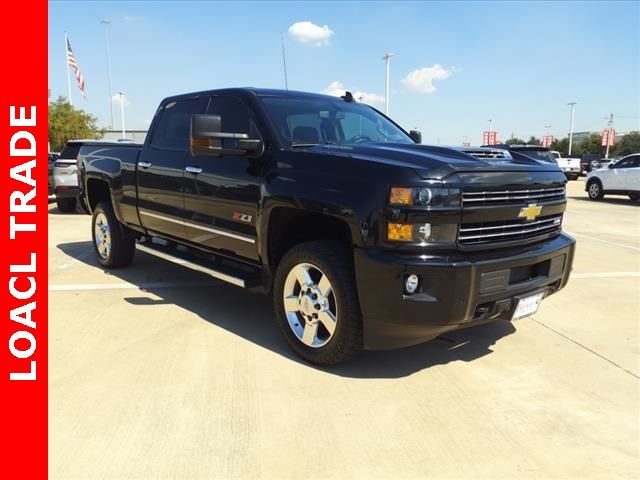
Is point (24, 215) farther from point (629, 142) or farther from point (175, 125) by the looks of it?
point (629, 142)

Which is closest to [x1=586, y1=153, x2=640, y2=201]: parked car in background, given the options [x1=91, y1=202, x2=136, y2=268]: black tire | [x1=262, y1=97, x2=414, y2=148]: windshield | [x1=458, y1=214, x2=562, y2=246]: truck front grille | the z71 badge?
[x1=262, y1=97, x2=414, y2=148]: windshield

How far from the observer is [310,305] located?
358 centimetres

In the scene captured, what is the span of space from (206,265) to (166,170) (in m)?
1.07

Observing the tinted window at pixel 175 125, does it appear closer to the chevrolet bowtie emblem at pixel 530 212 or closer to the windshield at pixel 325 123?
the windshield at pixel 325 123

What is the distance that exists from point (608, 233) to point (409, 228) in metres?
8.82

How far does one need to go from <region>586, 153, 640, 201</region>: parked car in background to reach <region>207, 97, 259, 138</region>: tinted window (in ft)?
54.6

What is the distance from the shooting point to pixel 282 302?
3793mm

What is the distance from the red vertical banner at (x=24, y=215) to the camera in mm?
2846

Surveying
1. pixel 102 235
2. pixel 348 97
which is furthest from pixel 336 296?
pixel 102 235

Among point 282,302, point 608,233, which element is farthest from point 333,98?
point 608,233

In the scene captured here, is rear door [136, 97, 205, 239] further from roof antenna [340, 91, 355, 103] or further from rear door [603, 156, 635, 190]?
rear door [603, 156, 635, 190]

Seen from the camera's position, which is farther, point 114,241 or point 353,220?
point 114,241

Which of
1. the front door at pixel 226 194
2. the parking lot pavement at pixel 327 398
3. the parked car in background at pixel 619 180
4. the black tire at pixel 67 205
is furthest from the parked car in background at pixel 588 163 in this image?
the front door at pixel 226 194

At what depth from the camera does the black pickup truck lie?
3.03 metres
